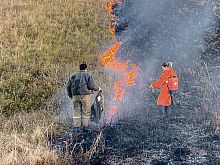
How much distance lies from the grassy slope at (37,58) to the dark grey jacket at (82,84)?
3.57 ft

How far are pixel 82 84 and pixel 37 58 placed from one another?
5.56 meters

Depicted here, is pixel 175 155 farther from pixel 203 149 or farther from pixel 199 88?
pixel 199 88

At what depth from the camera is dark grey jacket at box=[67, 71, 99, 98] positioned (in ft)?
32.7

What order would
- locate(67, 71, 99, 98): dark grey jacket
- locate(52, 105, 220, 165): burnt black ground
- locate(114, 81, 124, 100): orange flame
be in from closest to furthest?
1. locate(52, 105, 220, 165): burnt black ground
2. locate(67, 71, 99, 98): dark grey jacket
3. locate(114, 81, 124, 100): orange flame

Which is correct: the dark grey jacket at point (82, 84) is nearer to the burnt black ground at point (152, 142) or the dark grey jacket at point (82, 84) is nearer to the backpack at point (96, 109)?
the backpack at point (96, 109)

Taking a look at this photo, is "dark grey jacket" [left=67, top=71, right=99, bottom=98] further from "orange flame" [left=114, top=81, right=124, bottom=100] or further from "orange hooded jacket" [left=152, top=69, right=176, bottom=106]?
"orange flame" [left=114, top=81, right=124, bottom=100]

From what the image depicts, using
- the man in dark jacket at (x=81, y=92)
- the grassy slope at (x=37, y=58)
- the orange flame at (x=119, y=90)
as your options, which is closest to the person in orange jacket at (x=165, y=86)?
the orange flame at (x=119, y=90)

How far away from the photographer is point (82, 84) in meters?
9.96

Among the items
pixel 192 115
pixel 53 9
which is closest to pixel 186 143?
pixel 192 115

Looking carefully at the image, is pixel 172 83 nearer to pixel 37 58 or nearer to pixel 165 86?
pixel 165 86

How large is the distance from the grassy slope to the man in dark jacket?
0.67 meters

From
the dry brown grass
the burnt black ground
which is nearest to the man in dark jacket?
the burnt black ground

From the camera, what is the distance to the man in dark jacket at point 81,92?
392 inches

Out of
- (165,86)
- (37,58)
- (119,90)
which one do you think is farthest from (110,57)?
(165,86)
